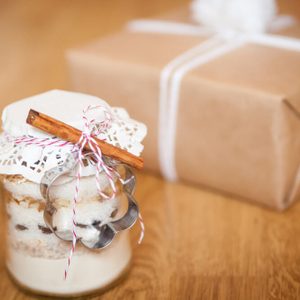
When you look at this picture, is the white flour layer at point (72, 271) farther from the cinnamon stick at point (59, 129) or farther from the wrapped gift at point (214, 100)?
the wrapped gift at point (214, 100)

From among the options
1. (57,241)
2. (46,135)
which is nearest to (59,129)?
(46,135)

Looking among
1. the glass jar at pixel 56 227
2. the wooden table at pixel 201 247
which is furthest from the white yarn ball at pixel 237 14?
the glass jar at pixel 56 227

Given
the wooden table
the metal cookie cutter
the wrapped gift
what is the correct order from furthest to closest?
the wrapped gift < the wooden table < the metal cookie cutter

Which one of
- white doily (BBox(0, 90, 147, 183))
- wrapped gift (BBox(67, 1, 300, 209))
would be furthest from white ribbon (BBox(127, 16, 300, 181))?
white doily (BBox(0, 90, 147, 183))

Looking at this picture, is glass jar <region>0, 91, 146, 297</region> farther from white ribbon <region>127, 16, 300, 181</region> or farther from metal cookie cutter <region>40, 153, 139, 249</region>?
white ribbon <region>127, 16, 300, 181</region>

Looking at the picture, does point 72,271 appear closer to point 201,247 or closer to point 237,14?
point 201,247

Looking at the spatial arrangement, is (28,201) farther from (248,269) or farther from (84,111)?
(248,269)

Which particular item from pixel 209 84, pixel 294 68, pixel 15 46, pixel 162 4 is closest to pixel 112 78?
pixel 209 84
